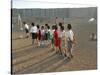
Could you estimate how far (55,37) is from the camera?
2.07 metres

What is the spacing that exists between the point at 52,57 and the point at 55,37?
0.19 metres

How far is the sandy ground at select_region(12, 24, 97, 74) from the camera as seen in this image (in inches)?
77.9

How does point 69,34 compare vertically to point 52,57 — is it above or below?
above

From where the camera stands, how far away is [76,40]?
83.0 inches

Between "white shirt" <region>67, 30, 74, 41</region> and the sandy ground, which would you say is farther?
"white shirt" <region>67, 30, 74, 41</region>

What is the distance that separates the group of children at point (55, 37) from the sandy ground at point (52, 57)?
5 centimetres

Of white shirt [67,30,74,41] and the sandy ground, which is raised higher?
white shirt [67,30,74,41]

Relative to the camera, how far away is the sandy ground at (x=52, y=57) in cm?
198

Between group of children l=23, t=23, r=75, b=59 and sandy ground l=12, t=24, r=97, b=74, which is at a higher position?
group of children l=23, t=23, r=75, b=59

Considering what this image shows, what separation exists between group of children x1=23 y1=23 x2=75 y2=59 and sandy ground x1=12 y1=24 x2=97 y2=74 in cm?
5

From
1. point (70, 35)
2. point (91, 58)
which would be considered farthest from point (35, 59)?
point (91, 58)

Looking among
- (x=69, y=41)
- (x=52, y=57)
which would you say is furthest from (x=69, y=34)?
(x=52, y=57)

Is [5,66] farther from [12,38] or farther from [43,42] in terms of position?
[43,42]

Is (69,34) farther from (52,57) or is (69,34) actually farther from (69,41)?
(52,57)
